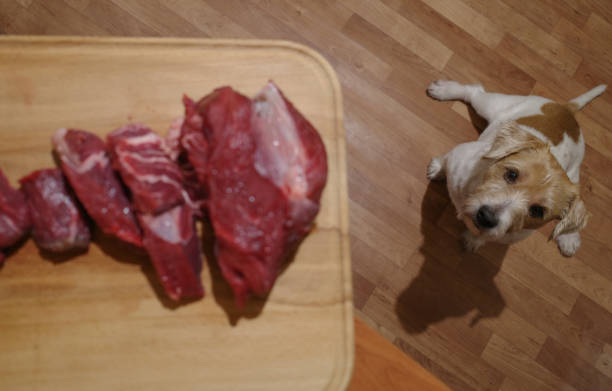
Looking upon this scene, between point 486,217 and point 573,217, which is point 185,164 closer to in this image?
point 486,217

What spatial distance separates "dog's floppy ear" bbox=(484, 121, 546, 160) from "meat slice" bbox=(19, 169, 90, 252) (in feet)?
5.01

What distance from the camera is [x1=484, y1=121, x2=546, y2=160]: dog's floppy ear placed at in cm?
150

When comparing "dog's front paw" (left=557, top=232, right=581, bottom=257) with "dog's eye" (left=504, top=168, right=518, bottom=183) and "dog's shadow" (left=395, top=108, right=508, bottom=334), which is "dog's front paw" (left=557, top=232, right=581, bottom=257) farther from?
"dog's eye" (left=504, top=168, right=518, bottom=183)

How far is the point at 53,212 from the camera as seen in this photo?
50.7 inches

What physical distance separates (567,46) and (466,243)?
1458mm

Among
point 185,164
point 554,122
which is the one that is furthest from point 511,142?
point 185,164

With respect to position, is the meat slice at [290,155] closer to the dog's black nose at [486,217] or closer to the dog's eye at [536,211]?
the dog's black nose at [486,217]

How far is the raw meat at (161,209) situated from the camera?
127 cm

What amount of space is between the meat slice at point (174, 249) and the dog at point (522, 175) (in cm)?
110

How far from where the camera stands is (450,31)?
7.79 ft

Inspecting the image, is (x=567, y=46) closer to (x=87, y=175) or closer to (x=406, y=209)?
(x=406, y=209)

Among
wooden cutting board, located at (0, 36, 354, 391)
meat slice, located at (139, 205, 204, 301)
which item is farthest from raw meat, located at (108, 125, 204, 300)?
wooden cutting board, located at (0, 36, 354, 391)

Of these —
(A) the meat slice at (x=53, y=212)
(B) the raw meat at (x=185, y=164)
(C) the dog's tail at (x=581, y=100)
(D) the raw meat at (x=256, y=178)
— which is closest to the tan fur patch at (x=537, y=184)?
(C) the dog's tail at (x=581, y=100)

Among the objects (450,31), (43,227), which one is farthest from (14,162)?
(450,31)
